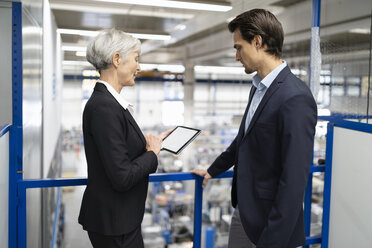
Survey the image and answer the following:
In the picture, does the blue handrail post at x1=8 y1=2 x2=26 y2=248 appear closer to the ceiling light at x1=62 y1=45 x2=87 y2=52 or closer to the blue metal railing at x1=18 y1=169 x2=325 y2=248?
the blue metal railing at x1=18 y1=169 x2=325 y2=248

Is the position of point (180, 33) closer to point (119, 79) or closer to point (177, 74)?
point (177, 74)

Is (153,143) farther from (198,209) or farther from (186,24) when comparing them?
(186,24)

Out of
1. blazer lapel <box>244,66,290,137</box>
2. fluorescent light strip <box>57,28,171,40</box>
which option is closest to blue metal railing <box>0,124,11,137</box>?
blazer lapel <box>244,66,290,137</box>

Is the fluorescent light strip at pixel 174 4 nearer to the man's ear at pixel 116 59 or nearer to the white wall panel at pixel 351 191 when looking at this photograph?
the white wall panel at pixel 351 191

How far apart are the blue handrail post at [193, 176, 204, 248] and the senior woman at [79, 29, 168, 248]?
22.3 inches

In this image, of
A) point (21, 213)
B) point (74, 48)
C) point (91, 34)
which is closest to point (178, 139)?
point (21, 213)

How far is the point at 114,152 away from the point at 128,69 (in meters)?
0.38

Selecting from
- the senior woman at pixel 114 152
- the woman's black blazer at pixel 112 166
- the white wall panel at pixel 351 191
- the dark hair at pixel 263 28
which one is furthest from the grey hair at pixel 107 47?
the white wall panel at pixel 351 191

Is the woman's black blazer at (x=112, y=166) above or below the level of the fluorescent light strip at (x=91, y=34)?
below

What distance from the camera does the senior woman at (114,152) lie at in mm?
1307

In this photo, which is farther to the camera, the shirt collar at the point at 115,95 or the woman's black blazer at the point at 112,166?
the shirt collar at the point at 115,95

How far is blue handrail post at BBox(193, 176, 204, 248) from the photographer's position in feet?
6.73

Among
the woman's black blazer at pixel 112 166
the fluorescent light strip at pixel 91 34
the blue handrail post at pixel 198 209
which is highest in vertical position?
the fluorescent light strip at pixel 91 34

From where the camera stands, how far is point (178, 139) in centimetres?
173
